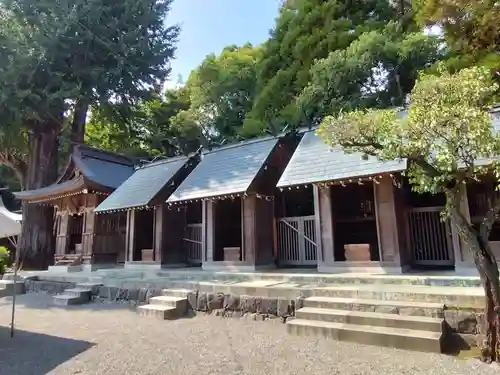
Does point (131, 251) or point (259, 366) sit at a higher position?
point (131, 251)

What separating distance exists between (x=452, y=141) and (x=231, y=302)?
4.85 metres

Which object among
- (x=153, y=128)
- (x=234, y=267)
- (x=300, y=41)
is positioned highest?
(x=300, y=41)

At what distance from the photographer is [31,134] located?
17.3 meters

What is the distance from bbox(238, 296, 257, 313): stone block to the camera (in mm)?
6555

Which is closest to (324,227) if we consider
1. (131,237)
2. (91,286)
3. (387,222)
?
(387,222)

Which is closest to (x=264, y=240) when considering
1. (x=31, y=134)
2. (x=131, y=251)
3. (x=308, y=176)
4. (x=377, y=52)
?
(x=308, y=176)

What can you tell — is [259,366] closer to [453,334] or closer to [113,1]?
[453,334]

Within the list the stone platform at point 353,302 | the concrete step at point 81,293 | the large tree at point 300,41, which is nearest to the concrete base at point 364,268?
the stone platform at point 353,302

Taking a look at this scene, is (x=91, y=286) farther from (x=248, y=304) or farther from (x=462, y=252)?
(x=462, y=252)

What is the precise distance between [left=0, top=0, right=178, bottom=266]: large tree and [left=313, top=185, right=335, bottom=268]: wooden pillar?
1287 centimetres

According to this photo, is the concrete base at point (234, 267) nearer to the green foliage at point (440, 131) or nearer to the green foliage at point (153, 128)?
the green foliage at point (440, 131)

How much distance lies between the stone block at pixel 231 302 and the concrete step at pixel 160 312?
102 centimetres

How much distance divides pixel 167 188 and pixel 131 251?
259cm

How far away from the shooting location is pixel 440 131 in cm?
423
